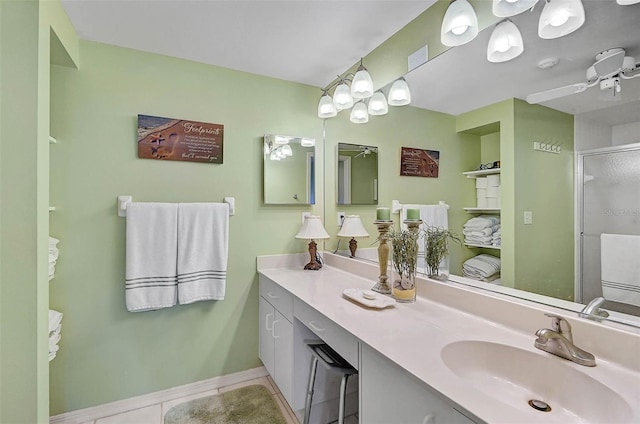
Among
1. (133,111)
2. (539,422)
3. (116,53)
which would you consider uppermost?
(116,53)

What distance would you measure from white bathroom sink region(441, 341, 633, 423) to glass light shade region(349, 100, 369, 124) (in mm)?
1563

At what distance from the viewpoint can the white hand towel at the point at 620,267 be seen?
2.94 ft

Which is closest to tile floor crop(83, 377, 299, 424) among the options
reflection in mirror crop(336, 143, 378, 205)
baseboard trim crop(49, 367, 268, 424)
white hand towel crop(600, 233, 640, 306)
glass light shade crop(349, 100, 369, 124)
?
baseboard trim crop(49, 367, 268, 424)

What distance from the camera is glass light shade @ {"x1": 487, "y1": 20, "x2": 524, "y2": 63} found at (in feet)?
3.84

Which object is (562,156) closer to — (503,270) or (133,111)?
(503,270)

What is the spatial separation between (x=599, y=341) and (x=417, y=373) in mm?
596

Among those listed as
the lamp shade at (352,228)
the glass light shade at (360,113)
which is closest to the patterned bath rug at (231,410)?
the lamp shade at (352,228)

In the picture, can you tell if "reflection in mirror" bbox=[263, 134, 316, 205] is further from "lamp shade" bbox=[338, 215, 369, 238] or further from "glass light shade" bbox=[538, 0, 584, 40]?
"glass light shade" bbox=[538, 0, 584, 40]

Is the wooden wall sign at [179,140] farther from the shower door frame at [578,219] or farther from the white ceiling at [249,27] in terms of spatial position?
the shower door frame at [578,219]

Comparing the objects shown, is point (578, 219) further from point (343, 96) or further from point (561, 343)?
point (343, 96)

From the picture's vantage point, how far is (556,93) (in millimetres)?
1067

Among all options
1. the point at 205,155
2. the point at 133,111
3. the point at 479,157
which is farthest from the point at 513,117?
the point at 133,111

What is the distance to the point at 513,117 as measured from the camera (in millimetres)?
1196

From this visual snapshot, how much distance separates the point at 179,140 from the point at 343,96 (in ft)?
3.76
